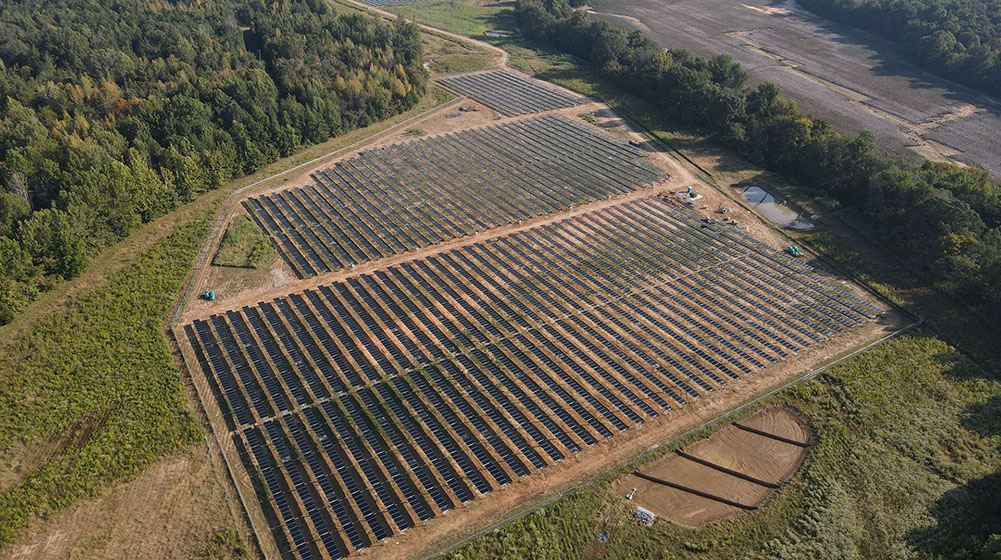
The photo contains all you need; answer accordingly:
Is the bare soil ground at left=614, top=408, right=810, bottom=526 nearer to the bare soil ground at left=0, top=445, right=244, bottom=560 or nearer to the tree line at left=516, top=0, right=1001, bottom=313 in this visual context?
the tree line at left=516, top=0, right=1001, bottom=313

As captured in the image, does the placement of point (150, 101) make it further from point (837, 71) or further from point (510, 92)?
point (837, 71)

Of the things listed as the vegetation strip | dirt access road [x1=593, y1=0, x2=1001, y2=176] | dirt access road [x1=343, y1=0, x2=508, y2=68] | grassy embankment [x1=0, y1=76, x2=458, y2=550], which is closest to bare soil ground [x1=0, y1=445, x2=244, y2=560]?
grassy embankment [x1=0, y1=76, x2=458, y2=550]

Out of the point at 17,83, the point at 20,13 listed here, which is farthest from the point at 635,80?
the point at 20,13

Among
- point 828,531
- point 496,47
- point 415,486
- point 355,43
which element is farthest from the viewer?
point 496,47

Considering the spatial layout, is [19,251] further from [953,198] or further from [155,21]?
[953,198]

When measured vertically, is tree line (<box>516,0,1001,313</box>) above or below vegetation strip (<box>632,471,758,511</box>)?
above

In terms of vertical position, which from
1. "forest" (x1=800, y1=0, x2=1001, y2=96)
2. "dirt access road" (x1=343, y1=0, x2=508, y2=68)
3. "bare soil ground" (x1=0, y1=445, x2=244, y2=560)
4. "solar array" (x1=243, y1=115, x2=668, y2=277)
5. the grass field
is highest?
"forest" (x1=800, y1=0, x2=1001, y2=96)
